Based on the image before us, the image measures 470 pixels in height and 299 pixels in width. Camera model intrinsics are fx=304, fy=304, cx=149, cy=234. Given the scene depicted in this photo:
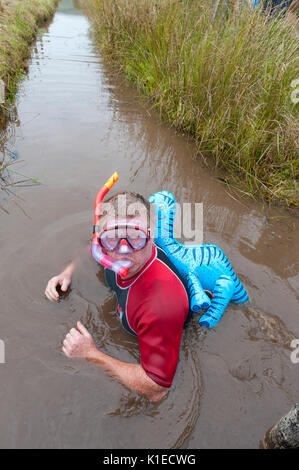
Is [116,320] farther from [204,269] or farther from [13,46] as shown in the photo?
[13,46]

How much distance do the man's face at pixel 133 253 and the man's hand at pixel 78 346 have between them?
0.67m

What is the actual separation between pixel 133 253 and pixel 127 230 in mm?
155

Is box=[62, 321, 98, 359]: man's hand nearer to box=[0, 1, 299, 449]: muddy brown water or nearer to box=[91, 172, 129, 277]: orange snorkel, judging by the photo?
box=[0, 1, 299, 449]: muddy brown water

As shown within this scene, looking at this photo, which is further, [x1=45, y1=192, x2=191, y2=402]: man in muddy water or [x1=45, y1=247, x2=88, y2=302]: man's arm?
[x1=45, y1=247, x2=88, y2=302]: man's arm

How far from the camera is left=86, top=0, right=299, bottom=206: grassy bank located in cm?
384

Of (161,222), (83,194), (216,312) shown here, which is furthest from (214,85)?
(216,312)

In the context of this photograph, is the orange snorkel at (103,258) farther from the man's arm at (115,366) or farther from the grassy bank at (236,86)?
the grassy bank at (236,86)

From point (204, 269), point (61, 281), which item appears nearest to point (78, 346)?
point (61, 281)

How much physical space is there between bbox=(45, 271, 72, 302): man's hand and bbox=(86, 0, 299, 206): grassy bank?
262 cm

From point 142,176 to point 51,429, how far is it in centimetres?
317

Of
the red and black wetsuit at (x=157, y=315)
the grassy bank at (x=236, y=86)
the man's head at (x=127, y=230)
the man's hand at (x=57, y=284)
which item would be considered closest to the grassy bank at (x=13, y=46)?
the grassy bank at (x=236, y=86)

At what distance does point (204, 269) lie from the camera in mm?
2385

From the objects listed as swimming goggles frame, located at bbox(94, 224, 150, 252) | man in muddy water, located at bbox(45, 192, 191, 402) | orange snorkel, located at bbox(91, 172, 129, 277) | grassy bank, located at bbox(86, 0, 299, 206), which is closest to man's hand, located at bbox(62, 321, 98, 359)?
man in muddy water, located at bbox(45, 192, 191, 402)
